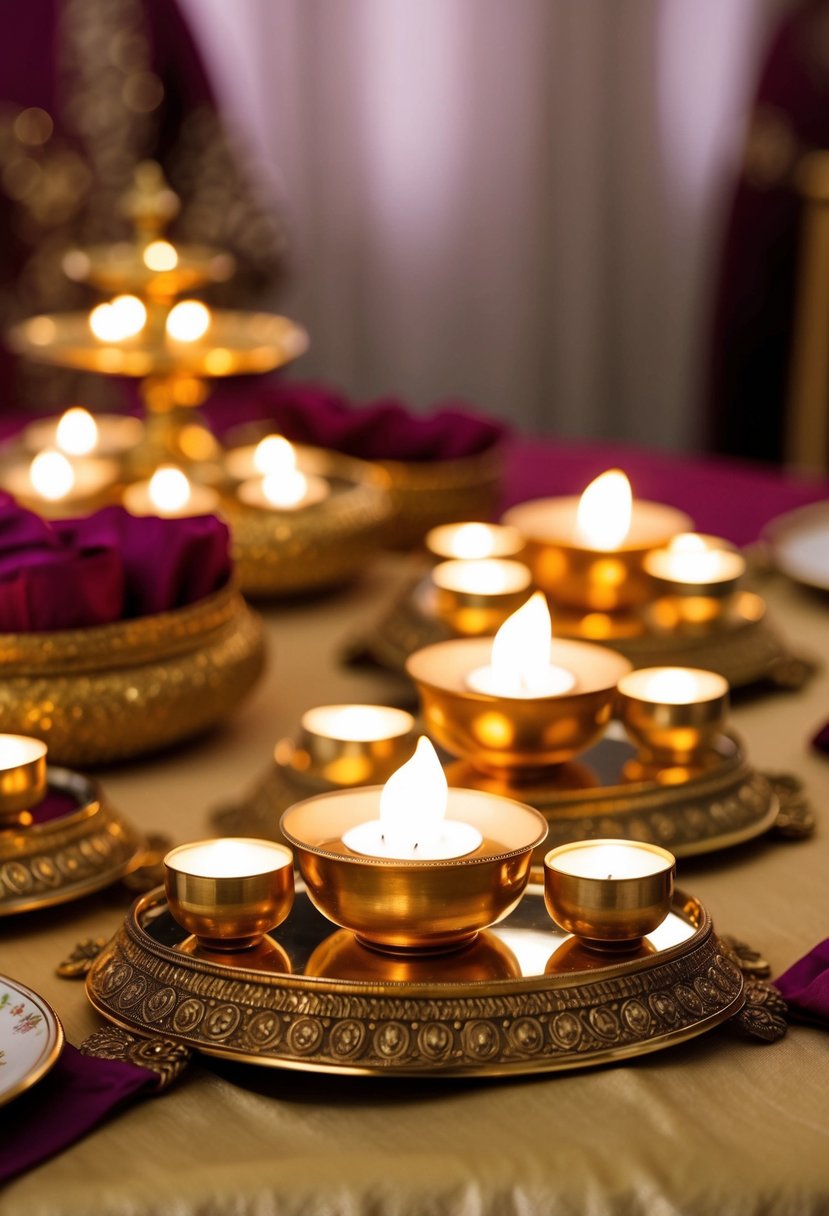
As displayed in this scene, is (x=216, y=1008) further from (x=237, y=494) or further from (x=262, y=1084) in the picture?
(x=237, y=494)

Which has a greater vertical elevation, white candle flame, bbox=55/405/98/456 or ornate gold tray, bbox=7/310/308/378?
ornate gold tray, bbox=7/310/308/378

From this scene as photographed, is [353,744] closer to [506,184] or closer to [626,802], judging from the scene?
[626,802]

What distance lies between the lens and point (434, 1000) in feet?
1.95

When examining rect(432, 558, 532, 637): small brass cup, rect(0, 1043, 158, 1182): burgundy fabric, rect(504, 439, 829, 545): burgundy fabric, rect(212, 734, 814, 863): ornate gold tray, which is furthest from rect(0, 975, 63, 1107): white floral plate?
rect(504, 439, 829, 545): burgundy fabric

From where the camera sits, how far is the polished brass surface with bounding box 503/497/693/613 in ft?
3.41

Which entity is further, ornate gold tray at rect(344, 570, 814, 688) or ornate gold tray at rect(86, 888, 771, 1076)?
ornate gold tray at rect(344, 570, 814, 688)

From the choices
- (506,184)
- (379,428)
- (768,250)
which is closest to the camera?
(379,428)

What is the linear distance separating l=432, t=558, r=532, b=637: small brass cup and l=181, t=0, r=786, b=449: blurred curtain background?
187 cm

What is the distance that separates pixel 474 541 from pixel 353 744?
0.35 m

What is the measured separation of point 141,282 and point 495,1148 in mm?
908

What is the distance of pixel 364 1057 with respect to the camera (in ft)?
1.91

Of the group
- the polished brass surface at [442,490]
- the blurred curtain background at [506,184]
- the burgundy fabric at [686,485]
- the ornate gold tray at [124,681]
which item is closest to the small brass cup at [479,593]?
the ornate gold tray at [124,681]

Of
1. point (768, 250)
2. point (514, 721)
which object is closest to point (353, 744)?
point (514, 721)

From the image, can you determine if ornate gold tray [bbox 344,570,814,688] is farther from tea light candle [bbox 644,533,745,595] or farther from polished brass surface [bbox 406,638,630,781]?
polished brass surface [bbox 406,638,630,781]
